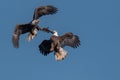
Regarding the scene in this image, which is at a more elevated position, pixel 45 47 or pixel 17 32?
pixel 17 32

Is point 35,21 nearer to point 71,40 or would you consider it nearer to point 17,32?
point 17,32

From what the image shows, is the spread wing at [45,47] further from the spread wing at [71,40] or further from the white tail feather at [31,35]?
the spread wing at [71,40]

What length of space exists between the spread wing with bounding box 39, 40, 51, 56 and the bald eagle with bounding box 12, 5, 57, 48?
0.47 meters

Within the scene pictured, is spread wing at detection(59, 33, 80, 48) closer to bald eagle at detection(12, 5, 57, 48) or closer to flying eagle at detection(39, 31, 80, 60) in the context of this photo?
flying eagle at detection(39, 31, 80, 60)

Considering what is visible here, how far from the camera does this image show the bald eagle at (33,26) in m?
13.6

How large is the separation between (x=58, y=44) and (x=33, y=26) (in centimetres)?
103

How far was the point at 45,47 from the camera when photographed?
551 inches

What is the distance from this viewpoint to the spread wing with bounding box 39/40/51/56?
1389 cm

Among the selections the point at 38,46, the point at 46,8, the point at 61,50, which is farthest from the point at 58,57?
the point at 46,8

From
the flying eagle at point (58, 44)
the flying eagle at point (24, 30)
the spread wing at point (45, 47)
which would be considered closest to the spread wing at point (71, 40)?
the flying eagle at point (58, 44)

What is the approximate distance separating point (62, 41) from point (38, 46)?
0.88 m

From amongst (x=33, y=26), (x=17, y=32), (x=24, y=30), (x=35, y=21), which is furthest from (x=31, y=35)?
(x=17, y=32)

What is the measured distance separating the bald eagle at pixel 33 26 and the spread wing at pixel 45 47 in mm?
465

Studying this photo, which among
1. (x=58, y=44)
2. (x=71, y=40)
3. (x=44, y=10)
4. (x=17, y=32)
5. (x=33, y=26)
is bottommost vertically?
(x=58, y=44)
